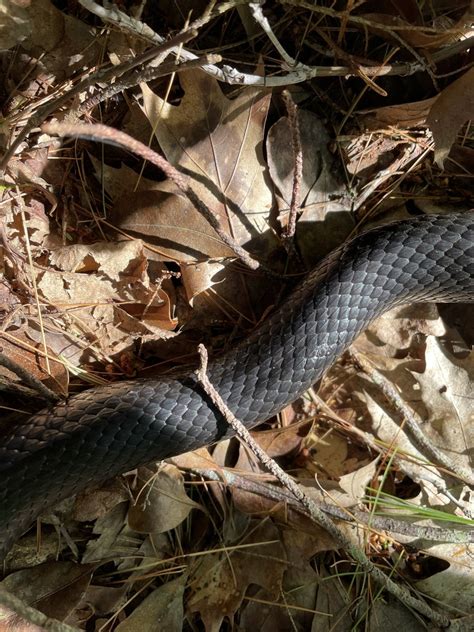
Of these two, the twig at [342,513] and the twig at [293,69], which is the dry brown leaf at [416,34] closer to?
the twig at [293,69]

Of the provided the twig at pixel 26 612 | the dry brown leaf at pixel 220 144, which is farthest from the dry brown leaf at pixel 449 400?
the twig at pixel 26 612

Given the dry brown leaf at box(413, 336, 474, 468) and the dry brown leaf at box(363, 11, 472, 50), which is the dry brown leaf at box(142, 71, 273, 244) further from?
the dry brown leaf at box(413, 336, 474, 468)

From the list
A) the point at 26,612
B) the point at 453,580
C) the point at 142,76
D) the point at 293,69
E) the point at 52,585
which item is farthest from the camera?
the point at 453,580

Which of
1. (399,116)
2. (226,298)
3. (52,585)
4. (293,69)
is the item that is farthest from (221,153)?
(52,585)

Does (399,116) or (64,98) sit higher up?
(64,98)

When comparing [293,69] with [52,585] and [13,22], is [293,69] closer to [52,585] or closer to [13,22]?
[13,22]

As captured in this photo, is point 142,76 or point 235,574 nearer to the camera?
point 142,76

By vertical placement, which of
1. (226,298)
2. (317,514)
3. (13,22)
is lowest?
(317,514)
